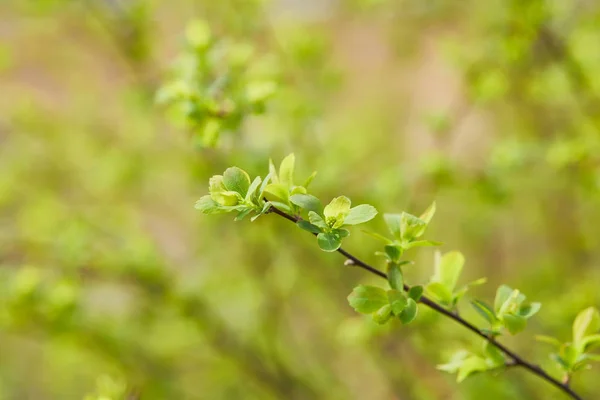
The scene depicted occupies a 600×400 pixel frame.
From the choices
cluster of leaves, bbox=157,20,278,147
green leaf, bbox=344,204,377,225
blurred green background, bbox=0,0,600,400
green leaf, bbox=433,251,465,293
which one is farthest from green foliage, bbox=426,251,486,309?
blurred green background, bbox=0,0,600,400

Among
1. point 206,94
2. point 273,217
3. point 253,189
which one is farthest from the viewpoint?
point 273,217

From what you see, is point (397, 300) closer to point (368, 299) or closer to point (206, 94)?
point (368, 299)

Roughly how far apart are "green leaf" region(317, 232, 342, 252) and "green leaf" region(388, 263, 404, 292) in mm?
63

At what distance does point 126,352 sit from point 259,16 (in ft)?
2.86

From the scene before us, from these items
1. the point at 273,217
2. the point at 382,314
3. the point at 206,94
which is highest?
the point at 273,217

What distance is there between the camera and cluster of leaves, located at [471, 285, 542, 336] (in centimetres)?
46

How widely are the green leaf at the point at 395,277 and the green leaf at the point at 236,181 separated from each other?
0.41 feet

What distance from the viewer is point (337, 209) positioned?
1.39 ft

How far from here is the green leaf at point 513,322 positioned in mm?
461

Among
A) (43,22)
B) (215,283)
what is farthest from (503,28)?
(43,22)

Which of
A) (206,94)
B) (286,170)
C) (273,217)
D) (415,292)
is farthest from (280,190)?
(273,217)

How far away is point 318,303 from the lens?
5.59ft

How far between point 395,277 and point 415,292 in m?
0.02

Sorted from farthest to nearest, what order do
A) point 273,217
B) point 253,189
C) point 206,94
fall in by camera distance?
1. point 273,217
2. point 206,94
3. point 253,189
